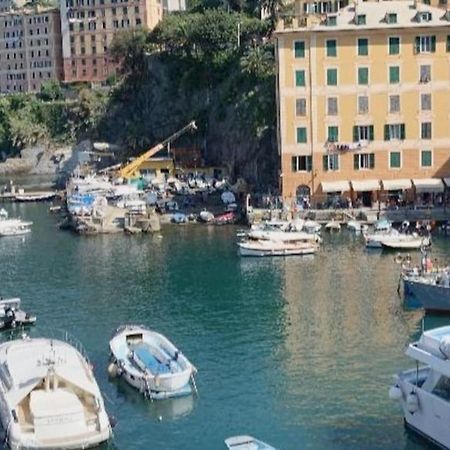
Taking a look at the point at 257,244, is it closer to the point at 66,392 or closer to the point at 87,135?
the point at 66,392

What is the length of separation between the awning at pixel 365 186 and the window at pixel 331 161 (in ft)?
6.47

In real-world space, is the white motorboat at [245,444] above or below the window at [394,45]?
below

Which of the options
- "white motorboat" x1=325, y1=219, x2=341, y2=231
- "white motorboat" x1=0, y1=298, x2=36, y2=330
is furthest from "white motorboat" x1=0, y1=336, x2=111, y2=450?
"white motorboat" x1=325, y1=219, x2=341, y2=231

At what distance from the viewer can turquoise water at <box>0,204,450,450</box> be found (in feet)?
119

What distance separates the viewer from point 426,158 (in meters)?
84.1

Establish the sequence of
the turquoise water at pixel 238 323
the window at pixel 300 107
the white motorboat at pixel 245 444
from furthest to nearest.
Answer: the window at pixel 300 107 → the turquoise water at pixel 238 323 → the white motorboat at pixel 245 444

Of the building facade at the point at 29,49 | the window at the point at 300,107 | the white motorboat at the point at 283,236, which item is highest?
the building facade at the point at 29,49

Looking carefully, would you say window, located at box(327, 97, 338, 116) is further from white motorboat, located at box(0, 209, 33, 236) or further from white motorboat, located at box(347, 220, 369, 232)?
white motorboat, located at box(0, 209, 33, 236)

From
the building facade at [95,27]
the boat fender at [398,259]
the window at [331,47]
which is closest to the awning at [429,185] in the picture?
the window at [331,47]

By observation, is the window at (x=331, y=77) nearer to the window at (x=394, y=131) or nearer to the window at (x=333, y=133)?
the window at (x=333, y=133)

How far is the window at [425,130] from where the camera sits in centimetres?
8362

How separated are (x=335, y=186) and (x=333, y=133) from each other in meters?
4.18

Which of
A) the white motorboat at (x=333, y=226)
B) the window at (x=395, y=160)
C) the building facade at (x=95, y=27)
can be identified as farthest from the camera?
the building facade at (x=95, y=27)

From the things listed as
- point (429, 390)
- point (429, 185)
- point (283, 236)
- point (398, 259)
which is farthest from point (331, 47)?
point (429, 390)
